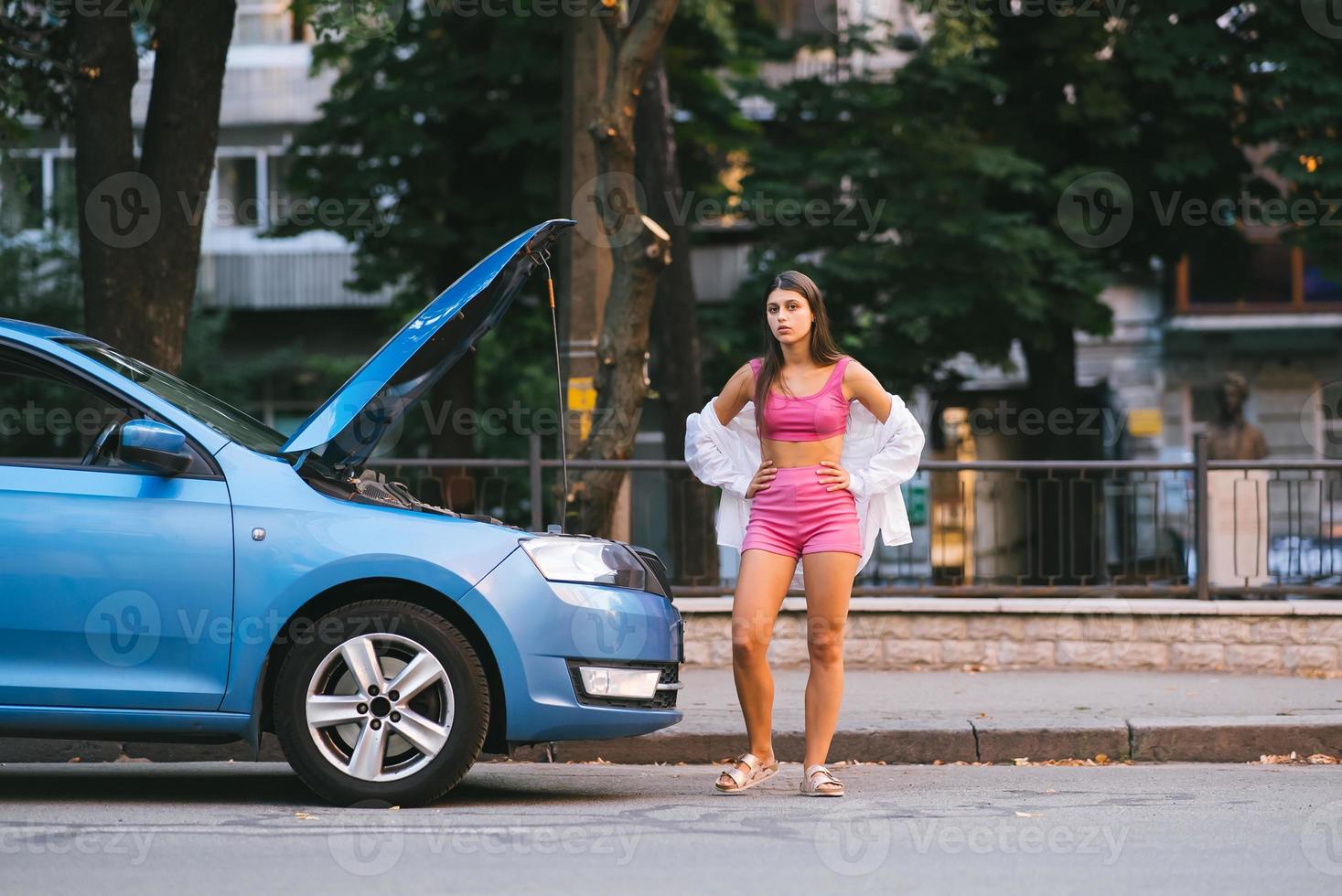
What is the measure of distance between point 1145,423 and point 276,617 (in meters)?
24.6

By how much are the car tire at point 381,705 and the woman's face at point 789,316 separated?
172cm

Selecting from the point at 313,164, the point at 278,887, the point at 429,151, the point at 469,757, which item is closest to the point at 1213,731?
the point at 469,757

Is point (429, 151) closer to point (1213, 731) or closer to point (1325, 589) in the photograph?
point (1325, 589)

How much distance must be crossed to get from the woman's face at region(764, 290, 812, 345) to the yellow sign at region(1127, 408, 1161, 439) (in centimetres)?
2324

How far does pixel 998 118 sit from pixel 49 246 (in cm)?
1662

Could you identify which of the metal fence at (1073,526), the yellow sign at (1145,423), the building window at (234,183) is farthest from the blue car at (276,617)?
the yellow sign at (1145,423)

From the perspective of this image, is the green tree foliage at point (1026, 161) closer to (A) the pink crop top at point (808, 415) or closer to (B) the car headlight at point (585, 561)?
(A) the pink crop top at point (808, 415)

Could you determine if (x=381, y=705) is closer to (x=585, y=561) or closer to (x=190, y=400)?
(x=585, y=561)

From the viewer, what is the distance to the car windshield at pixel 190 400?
6.42 m

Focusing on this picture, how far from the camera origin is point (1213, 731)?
27.6 ft

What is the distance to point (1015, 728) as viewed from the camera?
827cm

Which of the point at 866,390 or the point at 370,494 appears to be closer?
the point at 370,494

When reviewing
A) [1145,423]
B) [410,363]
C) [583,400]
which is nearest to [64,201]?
[1145,423]

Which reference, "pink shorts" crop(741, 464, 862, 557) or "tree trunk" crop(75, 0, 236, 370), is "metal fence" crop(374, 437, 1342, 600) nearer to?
"tree trunk" crop(75, 0, 236, 370)
